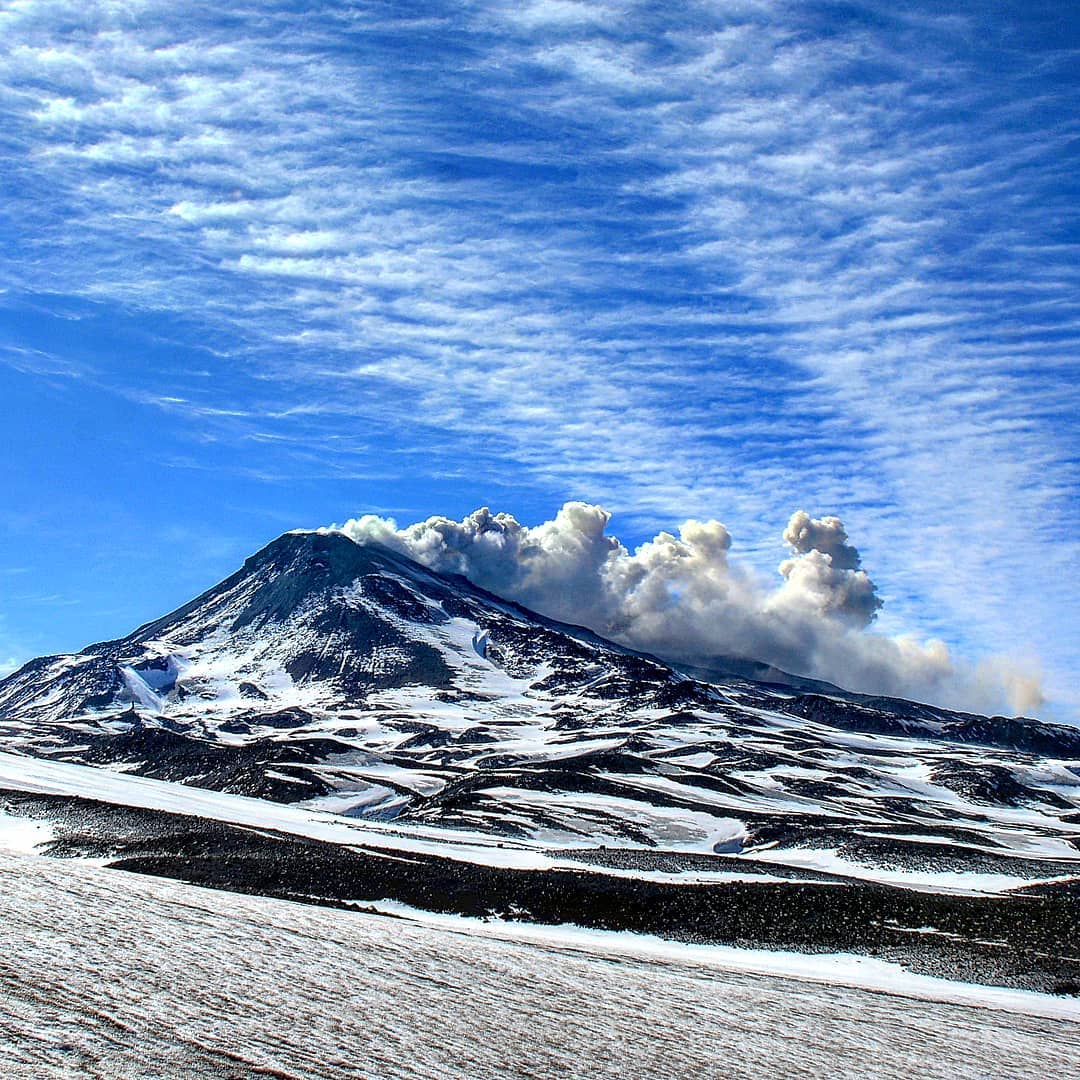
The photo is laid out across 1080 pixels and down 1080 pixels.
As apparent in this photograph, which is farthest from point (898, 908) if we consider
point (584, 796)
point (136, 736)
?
point (136, 736)

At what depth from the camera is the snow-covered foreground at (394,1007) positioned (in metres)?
18.6

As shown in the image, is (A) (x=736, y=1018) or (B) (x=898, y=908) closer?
(A) (x=736, y=1018)

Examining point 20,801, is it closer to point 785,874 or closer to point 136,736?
point 785,874

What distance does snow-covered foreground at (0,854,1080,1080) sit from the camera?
18594 mm

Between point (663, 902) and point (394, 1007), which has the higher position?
point (663, 902)

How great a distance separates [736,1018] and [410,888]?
74.6ft

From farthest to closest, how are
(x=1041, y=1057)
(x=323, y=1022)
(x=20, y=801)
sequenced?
(x=20, y=801) → (x=1041, y=1057) → (x=323, y=1022)

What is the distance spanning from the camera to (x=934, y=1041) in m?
26.6

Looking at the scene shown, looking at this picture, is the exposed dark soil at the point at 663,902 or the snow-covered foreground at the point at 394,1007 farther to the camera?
the exposed dark soil at the point at 663,902

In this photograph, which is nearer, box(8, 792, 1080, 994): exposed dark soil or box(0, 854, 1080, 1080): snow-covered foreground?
box(0, 854, 1080, 1080): snow-covered foreground

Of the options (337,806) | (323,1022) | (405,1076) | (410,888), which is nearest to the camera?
(405,1076)

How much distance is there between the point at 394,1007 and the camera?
2298 cm

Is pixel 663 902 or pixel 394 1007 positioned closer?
pixel 394 1007

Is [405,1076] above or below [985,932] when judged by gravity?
below
